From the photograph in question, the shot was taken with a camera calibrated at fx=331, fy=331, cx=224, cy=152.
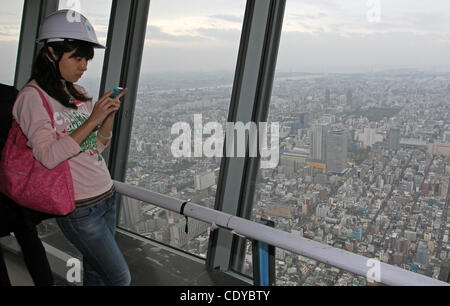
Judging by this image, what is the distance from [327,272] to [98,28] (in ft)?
9.46

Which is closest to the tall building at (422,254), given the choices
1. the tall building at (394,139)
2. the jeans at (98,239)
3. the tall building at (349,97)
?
the tall building at (394,139)

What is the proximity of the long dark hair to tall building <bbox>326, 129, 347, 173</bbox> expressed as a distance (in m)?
1.50

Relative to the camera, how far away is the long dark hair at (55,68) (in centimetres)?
116

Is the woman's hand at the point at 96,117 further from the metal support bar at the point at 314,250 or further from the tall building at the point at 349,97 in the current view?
the tall building at the point at 349,97

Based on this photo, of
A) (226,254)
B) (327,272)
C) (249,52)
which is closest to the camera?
(327,272)

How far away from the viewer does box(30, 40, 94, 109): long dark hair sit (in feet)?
3.81

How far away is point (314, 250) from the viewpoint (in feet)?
3.58

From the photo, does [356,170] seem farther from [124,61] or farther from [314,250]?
[124,61]

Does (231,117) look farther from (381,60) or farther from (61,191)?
(61,191)

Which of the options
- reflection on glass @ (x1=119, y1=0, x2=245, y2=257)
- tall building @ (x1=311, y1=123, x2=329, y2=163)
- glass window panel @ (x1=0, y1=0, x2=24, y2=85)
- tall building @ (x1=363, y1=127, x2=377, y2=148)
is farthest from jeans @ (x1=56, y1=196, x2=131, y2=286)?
glass window panel @ (x1=0, y1=0, x2=24, y2=85)

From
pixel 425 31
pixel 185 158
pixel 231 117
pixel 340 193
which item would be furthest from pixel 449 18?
pixel 185 158

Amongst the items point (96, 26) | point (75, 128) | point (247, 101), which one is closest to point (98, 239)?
point (75, 128)

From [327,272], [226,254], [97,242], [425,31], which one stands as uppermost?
[425,31]

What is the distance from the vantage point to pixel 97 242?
4.16ft
